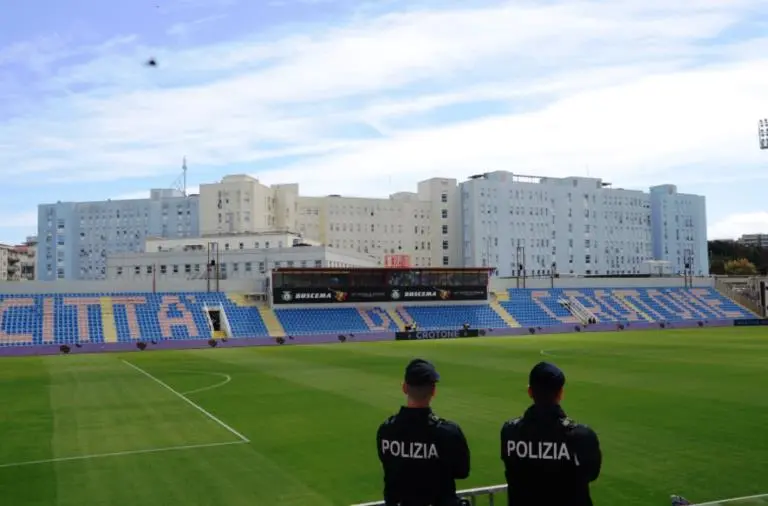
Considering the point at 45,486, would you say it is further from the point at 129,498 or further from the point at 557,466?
the point at 557,466

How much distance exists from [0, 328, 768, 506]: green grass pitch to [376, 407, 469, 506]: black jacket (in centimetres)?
684

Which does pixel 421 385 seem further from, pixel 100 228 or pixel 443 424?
pixel 100 228

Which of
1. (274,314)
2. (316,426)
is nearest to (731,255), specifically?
(274,314)

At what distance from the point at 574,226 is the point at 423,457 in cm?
12994

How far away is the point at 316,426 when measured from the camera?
18406mm

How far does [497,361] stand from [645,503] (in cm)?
2540

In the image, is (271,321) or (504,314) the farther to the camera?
(504,314)

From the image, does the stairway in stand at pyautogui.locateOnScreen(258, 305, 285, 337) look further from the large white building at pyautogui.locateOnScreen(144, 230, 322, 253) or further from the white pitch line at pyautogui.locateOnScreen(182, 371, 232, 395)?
the large white building at pyautogui.locateOnScreen(144, 230, 322, 253)

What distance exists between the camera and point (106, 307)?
6166 cm

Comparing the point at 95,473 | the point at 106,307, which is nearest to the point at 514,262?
the point at 106,307

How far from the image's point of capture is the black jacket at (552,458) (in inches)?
197

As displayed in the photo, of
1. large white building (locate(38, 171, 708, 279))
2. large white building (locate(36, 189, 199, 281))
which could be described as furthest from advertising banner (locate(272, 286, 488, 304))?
large white building (locate(36, 189, 199, 281))

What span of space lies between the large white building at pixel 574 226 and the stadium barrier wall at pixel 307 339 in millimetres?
51565

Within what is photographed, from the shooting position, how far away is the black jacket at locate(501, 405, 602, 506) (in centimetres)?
500
